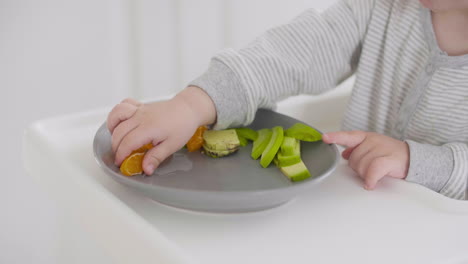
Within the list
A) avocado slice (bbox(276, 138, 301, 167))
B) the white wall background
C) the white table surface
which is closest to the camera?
the white table surface

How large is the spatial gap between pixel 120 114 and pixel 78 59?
1.60ft

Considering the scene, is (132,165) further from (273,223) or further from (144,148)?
(273,223)

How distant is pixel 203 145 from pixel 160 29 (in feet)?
1.63

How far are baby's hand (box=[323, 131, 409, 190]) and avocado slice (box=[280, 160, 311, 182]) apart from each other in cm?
5

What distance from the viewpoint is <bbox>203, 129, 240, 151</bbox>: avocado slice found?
2.08 ft

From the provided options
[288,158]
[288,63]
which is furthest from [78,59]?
[288,158]

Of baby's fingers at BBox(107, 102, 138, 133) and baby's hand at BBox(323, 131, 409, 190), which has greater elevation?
baby's fingers at BBox(107, 102, 138, 133)

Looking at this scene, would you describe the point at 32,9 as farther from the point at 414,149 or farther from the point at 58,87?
the point at 414,149

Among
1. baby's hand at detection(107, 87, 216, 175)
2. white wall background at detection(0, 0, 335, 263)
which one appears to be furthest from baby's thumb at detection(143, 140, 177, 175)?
white wall background at detection(0, 0, 335, 263)

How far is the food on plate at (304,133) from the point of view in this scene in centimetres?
63

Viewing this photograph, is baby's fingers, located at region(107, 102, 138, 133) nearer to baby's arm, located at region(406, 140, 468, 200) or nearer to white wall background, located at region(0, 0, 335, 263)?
baby's arm, located at region(406, 140, 468, 200)

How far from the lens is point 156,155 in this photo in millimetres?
589

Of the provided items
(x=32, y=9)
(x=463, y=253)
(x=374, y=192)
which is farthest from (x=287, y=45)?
(x=32, y=9)

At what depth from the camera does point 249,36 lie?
120 cm
